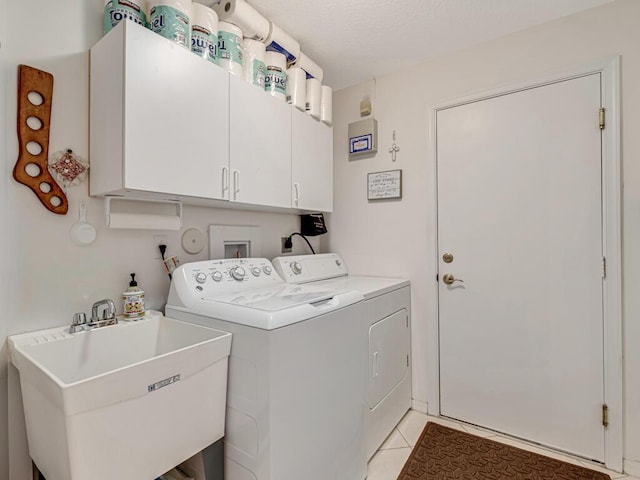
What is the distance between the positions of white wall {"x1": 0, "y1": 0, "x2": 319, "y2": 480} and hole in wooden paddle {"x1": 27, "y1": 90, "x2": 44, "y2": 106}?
44 mm

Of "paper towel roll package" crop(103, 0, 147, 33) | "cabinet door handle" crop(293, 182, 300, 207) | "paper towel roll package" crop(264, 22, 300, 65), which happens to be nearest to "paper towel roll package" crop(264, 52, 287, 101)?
"paper towel roll package" crop(264, 22, 300, 65)

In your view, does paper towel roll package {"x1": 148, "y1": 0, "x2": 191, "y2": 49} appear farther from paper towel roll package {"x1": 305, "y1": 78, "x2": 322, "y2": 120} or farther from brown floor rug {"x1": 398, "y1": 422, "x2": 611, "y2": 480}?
brown floor rug {"x1": 398, "y1": 422, "x2": 611, "y2": 480}

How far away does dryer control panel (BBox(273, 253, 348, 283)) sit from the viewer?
1976 mm

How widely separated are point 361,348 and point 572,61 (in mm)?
1921

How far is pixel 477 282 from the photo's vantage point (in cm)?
202

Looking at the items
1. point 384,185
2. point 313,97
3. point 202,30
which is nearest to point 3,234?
point 202,30

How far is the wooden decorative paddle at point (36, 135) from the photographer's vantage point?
118cm

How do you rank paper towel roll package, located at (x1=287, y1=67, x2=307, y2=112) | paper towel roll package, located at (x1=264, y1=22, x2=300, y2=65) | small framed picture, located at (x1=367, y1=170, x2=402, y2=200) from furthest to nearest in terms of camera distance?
small framed picture, located at (x1=367, y1=170, x2=402, y2=200) < paper towel roll package, located at (x1=287, y1=67, x2=307, y2=112) < paper towel roll package, located at (x1=264, y1=22, x2=300, y2=65)

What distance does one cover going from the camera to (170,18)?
4.24ft

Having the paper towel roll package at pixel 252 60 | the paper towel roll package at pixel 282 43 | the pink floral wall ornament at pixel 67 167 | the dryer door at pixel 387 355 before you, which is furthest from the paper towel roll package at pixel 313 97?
the dryer door at pixel 387 355

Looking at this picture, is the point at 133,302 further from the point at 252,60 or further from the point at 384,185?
the point at 384,185

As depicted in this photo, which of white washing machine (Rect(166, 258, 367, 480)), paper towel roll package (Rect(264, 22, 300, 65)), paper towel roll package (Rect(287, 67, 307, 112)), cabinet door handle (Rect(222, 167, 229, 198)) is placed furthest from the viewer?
paper towel roll package (Rect(287, 67, 307, 112))

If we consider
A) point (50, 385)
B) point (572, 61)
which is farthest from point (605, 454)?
point (50, 385)

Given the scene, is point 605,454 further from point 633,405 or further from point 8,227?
point 8,227
